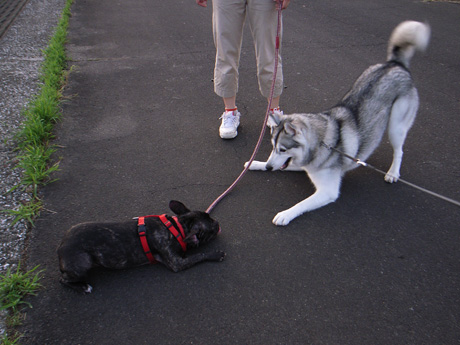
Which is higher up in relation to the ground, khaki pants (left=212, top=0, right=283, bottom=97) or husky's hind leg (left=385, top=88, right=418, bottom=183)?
khaki pants (left=212, top=0, right=283, bottom=97)

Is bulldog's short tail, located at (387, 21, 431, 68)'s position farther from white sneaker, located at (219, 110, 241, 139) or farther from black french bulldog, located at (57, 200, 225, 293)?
black french bulldog, located at (57, 200, 225, 293)

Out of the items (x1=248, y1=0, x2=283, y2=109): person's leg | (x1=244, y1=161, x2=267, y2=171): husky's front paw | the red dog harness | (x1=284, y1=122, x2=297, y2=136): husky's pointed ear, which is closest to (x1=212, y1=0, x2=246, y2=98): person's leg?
(x1=248, y1=0, x2=283, y2=109): person's leg

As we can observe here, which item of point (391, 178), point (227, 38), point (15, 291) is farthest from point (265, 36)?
point (15, 291)

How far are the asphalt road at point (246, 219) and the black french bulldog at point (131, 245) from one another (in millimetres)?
121

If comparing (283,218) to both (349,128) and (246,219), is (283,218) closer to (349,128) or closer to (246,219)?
(246,219)

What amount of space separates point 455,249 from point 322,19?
24.5 feet

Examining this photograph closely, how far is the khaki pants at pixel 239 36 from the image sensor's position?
11.8 feet

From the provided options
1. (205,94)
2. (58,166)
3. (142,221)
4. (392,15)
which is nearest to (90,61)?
(205,94)

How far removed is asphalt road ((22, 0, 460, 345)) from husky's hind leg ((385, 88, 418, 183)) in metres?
0.18

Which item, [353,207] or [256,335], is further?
[353,207]

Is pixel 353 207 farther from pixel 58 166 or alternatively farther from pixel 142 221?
pixel 58 166

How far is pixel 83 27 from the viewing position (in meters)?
7.98

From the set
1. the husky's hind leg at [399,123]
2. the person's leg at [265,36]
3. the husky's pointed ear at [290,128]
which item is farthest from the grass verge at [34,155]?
the husky's hind leg at [399,123]

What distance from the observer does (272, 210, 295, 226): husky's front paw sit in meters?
3.00
